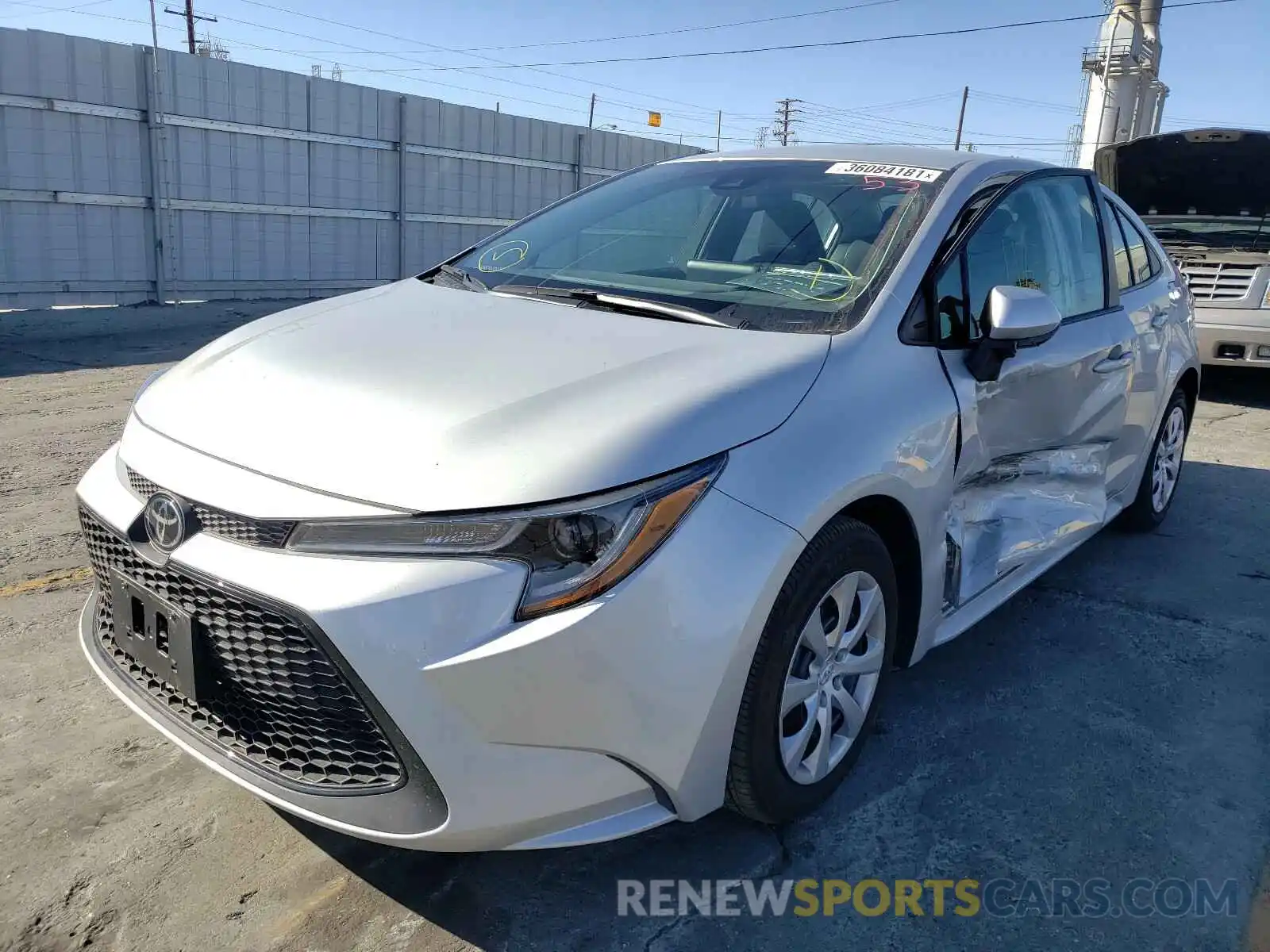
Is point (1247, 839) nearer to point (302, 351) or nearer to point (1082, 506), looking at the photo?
point (1082, 506)

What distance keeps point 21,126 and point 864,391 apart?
34.5ft

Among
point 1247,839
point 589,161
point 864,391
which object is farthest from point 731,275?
point 589,161

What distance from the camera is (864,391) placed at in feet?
7.97

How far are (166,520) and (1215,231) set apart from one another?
29.4ft

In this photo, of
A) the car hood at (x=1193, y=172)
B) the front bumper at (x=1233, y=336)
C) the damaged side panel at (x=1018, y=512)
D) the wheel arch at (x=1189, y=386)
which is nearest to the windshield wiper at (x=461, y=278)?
the damaged side panel at (x=1018, y=512)

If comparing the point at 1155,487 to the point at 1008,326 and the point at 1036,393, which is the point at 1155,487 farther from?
the point at 1008,326

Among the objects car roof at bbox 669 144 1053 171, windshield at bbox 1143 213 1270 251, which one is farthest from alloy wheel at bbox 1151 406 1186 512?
windshield at bbox 1143 213 1270 251

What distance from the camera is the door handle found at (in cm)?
360

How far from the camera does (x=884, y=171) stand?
10.3 feet

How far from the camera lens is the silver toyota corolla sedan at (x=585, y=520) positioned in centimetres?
183

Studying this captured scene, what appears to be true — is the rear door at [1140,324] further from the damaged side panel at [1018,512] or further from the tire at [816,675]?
the tire at [816,675]

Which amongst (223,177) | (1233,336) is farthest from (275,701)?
(223,177)

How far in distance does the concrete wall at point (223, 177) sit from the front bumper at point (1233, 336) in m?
10.1

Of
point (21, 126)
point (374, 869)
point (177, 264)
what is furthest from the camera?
point (177, 264)
